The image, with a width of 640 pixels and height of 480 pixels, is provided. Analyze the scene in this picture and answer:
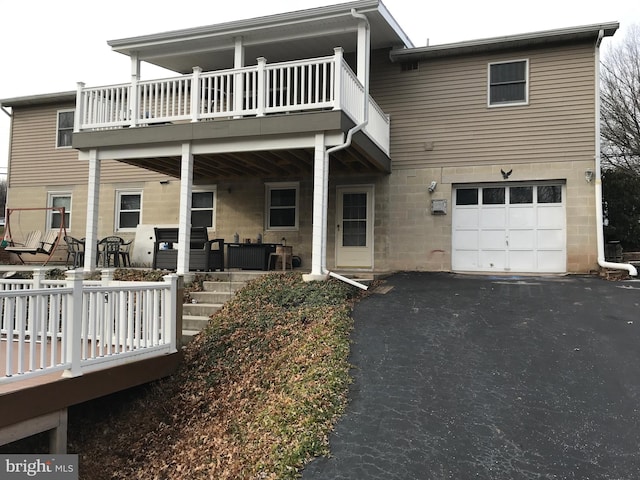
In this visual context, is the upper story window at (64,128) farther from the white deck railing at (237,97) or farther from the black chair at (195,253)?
the black chair at (195,253)

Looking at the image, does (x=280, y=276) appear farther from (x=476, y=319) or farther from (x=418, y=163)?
(x=418, y=163)

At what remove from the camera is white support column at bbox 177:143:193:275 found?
29.1 feet

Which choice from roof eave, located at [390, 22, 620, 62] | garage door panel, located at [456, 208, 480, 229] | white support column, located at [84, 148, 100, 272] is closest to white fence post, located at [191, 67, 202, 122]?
white support column, located at [84, 148, 100, 272]

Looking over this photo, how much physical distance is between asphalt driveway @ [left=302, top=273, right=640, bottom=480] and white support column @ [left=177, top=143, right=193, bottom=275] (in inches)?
151

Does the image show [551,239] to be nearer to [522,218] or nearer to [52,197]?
[522,218]

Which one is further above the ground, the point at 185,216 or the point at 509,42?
the point at 509,42

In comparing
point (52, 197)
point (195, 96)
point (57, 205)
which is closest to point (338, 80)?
point (195, 96)

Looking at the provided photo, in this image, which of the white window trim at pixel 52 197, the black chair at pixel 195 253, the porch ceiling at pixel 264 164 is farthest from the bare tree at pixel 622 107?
the white window trim at pixel 52 197

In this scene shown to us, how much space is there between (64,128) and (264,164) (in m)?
7.55

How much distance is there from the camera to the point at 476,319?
643 cm

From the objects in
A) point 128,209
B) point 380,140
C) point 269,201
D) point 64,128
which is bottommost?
point 128,209

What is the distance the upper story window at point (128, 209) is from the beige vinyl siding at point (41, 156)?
2.44ft

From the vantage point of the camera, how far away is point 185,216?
895 cm

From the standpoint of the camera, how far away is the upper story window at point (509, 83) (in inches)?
412
